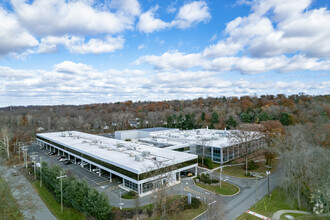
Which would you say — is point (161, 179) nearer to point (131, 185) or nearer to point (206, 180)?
point (131, 185)

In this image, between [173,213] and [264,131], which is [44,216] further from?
[264,131]

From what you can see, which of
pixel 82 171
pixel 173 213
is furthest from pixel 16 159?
pixel 173 213

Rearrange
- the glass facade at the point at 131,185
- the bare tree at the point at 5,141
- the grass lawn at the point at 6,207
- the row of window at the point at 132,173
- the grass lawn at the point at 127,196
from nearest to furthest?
the grass lawn at the point at 6,207 → the grass lawn at the point at 127,196 → the row of window at the point at 132,173 → the glass facade at the point at 131,185 → the bare tree at the point at 5,141

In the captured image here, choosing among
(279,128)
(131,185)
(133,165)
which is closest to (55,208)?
(131,185)

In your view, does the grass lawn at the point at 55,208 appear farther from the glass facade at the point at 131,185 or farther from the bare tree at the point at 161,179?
the bare tree at the point at 161,179

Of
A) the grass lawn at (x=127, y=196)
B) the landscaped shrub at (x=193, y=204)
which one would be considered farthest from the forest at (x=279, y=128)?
the grass lawn at (x=127, y=196)

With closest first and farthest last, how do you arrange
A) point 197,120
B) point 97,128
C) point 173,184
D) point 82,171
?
point 173,184
point 82,171
point 197,120
point 97,128
